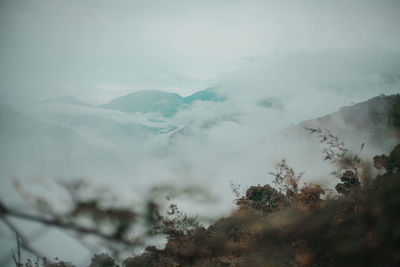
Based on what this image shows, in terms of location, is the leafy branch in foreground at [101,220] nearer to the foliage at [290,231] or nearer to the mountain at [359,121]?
the foliage at [290,231]

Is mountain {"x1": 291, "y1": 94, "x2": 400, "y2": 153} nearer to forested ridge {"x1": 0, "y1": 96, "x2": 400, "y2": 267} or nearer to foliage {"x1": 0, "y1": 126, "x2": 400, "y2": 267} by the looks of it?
forested ridge {"x1": 0, "y1": 96, "x2": 400, "y2": 267}

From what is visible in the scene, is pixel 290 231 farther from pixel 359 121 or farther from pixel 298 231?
pixel 359 121

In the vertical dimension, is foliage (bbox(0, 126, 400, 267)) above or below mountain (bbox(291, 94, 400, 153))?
below

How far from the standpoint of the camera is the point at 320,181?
3.55 meters

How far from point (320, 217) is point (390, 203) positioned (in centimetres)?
49

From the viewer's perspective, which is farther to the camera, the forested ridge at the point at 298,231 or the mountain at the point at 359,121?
the mountain at the point at 359,121

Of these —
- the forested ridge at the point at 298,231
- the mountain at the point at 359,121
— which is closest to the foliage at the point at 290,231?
the forested ridge at the point at 298,231

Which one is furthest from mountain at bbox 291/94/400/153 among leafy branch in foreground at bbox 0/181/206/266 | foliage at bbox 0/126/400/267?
leafy branch in foreground at bbox 0/181/206/266

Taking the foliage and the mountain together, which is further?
the mountain

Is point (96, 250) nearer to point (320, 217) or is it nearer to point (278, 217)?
point (320, 217)

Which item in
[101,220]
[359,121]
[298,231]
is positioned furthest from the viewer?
[359,121]

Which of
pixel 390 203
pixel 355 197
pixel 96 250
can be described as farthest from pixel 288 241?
pixel 96 250

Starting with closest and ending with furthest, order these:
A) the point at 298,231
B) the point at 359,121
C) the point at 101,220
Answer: the point at 101,220 → the point at 298,231 → the point at 359,121

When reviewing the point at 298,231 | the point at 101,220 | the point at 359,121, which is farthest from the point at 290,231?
the point at 359,121
